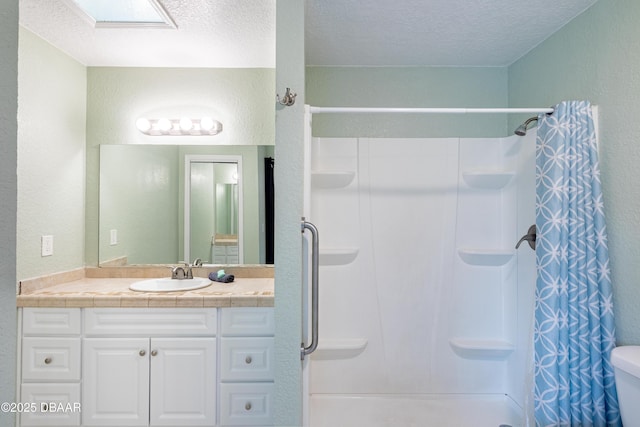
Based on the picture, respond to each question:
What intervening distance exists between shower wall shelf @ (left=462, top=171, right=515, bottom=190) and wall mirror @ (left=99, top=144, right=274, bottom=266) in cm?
139

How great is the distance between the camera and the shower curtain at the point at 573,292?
171 cm

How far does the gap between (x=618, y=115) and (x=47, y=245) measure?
10.6 ft

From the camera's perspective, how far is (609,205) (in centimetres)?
178


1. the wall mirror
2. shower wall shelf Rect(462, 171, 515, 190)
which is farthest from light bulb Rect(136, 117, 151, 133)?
shower wall shelf Rect(462, 171, 515, 190)

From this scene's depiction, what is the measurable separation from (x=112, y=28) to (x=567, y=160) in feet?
8.32

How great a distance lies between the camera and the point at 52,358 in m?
2.20

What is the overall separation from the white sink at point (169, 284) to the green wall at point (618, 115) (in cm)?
226

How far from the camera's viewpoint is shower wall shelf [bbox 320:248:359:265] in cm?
251

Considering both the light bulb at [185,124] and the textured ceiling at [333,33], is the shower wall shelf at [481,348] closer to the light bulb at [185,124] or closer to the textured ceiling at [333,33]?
the textured ceiling at [333,33]

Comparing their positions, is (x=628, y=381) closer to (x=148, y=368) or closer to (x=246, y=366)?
(x=246, y=366)

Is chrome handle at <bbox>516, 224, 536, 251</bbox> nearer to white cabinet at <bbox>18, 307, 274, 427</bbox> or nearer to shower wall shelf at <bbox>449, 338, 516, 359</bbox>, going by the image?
shower wall shelf at <bbox>449, 338, 516, 359</bbox>

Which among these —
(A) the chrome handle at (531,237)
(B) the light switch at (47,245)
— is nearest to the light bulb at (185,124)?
(B) the light switch at (47,245)

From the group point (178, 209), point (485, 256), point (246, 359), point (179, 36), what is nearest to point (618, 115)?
point (485, 256)

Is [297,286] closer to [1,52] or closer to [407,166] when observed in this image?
[1,52]
